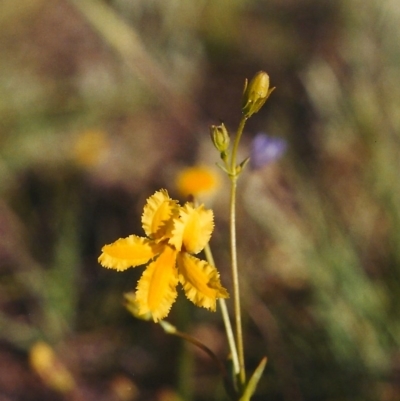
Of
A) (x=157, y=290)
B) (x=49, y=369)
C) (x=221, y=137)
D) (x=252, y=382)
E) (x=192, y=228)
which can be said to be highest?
(x=221, y=137)

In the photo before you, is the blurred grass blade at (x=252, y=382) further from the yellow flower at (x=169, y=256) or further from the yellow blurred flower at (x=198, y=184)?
the yellow blurred flower at (x=198, y=184)

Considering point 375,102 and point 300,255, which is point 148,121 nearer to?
point 375,102

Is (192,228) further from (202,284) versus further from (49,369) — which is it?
(49,369)

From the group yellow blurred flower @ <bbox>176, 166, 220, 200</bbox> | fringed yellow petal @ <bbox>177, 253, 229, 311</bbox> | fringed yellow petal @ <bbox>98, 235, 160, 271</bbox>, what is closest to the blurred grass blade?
fringed yellow petal @ <bbox>177, 253, 229, 311</bbox>

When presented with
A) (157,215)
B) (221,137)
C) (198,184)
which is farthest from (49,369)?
(221,137)

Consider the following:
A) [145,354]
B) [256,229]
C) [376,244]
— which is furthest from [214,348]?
[376,244]
